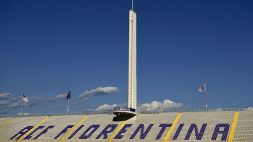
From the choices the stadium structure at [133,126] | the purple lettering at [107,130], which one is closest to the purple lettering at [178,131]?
the stadium structure at [133,126]

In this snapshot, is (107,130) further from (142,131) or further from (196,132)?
(196,132)

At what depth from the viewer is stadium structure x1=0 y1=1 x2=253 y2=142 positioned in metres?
67.1

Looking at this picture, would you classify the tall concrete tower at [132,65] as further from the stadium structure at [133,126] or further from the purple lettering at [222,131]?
the purple lettering at [222,131]

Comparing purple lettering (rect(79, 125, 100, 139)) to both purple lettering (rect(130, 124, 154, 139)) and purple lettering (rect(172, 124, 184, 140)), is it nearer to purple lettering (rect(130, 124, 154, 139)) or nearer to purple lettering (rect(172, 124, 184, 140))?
purple lettering (rect(130, 124, 154, 139))

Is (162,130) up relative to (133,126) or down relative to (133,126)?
down

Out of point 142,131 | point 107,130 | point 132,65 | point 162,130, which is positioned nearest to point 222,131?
point 162,130

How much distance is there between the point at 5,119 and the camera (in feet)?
316

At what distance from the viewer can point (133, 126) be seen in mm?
75125

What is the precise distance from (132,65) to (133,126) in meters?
11.0

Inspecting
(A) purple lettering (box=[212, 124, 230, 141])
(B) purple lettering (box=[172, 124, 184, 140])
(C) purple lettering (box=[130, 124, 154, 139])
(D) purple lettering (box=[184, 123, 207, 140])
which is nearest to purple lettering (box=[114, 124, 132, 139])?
(C) purple lettering (box=[130, 124, 154, 139])

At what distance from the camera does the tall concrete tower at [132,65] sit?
255 feet

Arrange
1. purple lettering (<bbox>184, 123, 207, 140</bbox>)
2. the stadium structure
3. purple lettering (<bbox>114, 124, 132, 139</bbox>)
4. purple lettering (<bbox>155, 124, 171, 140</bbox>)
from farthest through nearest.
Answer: purple lettering (<bbox>114, 124, 132, 139</bbox>) < purple lettering (<bbox>155, 124, 171, 140</bbox>) < the stadium structure < purple lettering (<bbox>184, 123, 207, 140</bbox>)

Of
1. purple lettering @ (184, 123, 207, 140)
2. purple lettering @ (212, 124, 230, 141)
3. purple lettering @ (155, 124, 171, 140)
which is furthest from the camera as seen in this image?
purple lettering @ (155, 124, 171, 140)

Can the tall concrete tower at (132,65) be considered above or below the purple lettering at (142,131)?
above
